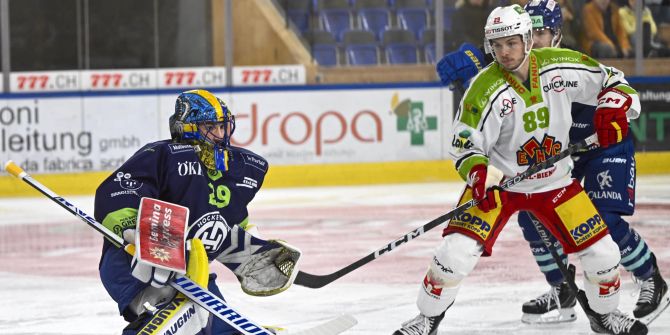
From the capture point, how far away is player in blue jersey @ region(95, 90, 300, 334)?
3240 millimetres

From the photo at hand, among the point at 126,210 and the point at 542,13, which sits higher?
the point at 542,13

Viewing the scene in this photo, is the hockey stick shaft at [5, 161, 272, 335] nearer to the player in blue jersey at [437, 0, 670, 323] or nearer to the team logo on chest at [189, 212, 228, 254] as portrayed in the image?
the team logo on chest at [189, 212, 228, 254]

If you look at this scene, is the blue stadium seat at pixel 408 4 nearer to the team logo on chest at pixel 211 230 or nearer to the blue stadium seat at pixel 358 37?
the blue stadium seat at pixel 358 37

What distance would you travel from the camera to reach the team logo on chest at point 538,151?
4.16 metres

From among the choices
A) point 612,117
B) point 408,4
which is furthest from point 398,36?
point 612,117

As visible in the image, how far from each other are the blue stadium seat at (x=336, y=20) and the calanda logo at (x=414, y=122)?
2.02ft

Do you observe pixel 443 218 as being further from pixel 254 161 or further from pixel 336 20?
pixel 336 20

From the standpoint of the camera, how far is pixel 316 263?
6.17 meters

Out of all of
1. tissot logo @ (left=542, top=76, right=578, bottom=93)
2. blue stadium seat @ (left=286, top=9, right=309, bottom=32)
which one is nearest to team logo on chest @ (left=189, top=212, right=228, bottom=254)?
tissot logo @ (left=542, top=76, right=578, bottom=93)

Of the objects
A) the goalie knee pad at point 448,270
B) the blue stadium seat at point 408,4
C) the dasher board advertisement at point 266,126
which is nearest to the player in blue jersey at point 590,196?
the goalie knee pad at point 448,270

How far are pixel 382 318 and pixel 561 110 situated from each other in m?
1.13

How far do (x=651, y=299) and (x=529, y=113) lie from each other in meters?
0.96

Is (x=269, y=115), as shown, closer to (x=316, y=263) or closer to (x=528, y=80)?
(x=316, y=263)

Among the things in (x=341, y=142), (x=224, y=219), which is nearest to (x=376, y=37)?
(x=341, y=142)
